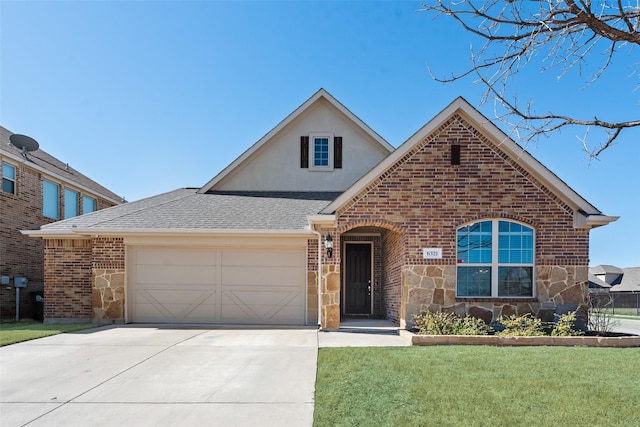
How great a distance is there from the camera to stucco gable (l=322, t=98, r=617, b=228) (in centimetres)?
969

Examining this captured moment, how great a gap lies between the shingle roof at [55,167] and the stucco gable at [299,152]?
7.48 metres

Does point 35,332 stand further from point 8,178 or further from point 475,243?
point 475,243

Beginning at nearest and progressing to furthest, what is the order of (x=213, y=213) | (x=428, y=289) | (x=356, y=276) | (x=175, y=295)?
(x=428, y=289)
(x=175, y=295)
(x=213, y=213)
(x=356, y=276)

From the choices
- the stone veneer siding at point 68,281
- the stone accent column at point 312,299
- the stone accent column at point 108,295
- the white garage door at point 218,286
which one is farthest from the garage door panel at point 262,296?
the stone veneer siding at point 68,281

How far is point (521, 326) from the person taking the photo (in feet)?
29.6

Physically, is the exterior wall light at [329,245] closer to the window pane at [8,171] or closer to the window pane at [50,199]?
the window pane at [8,171]

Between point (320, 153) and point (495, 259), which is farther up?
point (320, 153)

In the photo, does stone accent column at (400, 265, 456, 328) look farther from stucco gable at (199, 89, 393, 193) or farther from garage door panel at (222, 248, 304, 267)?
stucco gable at (199, 89, 393, 193)

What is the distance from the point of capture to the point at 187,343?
8664mm

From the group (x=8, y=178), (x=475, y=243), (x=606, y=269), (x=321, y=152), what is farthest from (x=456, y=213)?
(x=606, y=269)

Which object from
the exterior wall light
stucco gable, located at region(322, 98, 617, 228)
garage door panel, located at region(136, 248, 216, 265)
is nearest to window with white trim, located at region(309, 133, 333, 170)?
stucco gable, located at region(322, 98, 617, 228)

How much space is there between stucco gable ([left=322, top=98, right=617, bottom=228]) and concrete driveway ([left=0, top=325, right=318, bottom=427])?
3.78 metres

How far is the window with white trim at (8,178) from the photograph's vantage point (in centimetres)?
1470

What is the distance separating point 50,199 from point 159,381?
579 inches
